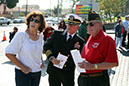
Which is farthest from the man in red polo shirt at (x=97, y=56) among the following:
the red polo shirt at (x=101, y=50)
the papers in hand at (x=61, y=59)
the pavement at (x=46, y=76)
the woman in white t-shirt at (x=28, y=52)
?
the pavement at (x=46, y=76)

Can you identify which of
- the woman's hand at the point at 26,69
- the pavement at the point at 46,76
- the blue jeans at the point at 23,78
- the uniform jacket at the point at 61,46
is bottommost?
the pavement at the point at 46,76

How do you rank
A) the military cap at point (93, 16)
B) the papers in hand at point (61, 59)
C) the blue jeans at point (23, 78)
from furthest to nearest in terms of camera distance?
the papers in hand at point (61, 59) < the blue jeans at point (23, 78) < the military cap at point (93, 16)

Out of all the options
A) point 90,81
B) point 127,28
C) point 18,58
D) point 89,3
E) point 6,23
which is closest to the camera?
point 90,81

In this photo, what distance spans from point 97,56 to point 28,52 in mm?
1081

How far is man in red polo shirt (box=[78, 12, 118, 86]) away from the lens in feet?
10.0

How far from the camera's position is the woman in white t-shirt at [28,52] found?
11.1 ft

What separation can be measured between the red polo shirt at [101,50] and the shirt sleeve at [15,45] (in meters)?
1.03

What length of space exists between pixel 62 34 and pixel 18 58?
98 centimetres


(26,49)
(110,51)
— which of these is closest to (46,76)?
(26,49)

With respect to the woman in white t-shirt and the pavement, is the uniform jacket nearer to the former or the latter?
the woman in white t-shirt

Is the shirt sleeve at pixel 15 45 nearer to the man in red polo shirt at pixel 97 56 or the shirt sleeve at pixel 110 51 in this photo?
the man in red polo shirt at pixel 97 56

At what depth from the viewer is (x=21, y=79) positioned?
3.47 metres

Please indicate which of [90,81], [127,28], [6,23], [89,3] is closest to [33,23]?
[90,81]

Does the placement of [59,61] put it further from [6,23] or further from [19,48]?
[6,23]
